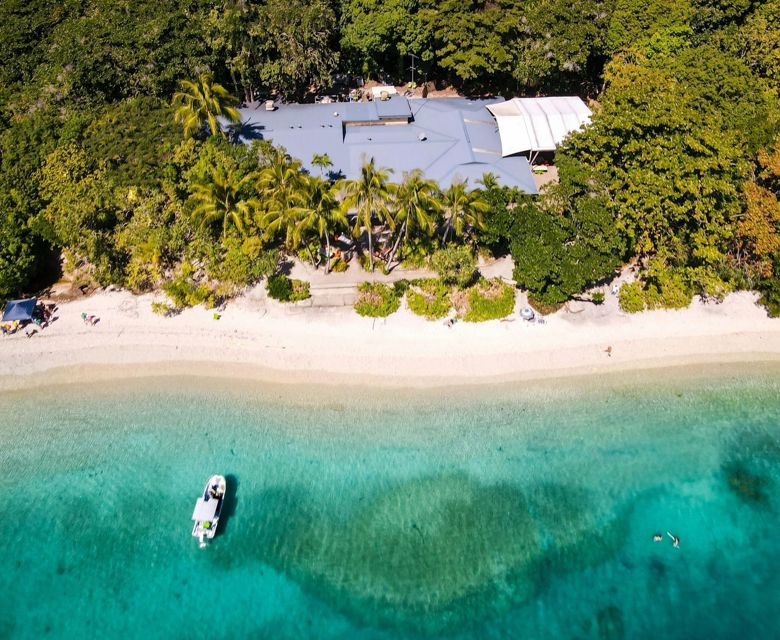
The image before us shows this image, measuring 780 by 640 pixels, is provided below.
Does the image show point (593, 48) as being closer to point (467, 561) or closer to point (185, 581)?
point (467, 561)

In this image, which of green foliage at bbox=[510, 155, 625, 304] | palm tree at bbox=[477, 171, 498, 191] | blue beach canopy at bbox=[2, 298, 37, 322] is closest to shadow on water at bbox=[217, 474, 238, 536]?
blue beach canopy at bbox=[2, 298, 37, 322]

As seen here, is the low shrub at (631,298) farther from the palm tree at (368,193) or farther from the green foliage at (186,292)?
the green foliage at (186,292)

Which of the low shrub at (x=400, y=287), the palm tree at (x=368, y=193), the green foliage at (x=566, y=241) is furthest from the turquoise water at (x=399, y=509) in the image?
Answer: the palm tree at (x=368, y=193)

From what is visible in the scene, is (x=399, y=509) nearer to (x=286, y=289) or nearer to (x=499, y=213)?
(x=286, y=289)

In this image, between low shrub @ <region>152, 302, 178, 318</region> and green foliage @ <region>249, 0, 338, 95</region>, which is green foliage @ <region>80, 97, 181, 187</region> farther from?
green foliage @ <region>249, 0, 338, 95</region>

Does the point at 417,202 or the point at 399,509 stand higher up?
the point at 417,202

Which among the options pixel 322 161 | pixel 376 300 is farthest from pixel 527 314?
pixel 322 161
